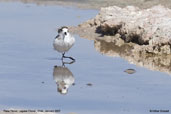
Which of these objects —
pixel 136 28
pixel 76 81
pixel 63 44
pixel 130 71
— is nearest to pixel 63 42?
pixel 63 44

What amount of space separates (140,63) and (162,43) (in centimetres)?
148

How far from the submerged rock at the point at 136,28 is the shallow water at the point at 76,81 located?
85cm

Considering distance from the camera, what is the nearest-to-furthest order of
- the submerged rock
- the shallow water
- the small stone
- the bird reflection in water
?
the shallow water → the bird reflection in water → the small stone → the submerged rock

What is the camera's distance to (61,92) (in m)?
11.5

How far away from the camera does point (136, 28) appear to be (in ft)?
55.4

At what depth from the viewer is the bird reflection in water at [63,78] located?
11747mm

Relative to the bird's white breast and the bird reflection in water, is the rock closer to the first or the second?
the bird's white breast

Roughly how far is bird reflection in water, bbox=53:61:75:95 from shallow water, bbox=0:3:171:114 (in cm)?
6

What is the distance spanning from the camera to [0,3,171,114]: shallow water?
10711 mm

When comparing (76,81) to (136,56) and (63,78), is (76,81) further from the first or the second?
(136,56)

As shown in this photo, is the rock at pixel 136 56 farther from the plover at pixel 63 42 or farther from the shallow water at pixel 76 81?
the plover at pixel 63 42

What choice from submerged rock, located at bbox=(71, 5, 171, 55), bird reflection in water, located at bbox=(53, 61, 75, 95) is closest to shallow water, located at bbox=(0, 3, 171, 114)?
bird reflection in water, located at bbox=(53, 61, 75, 95)

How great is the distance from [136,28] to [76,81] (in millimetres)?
4828

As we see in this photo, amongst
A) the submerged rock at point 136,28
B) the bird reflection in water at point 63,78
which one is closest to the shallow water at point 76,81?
the bird reflection in water at point 63,78
